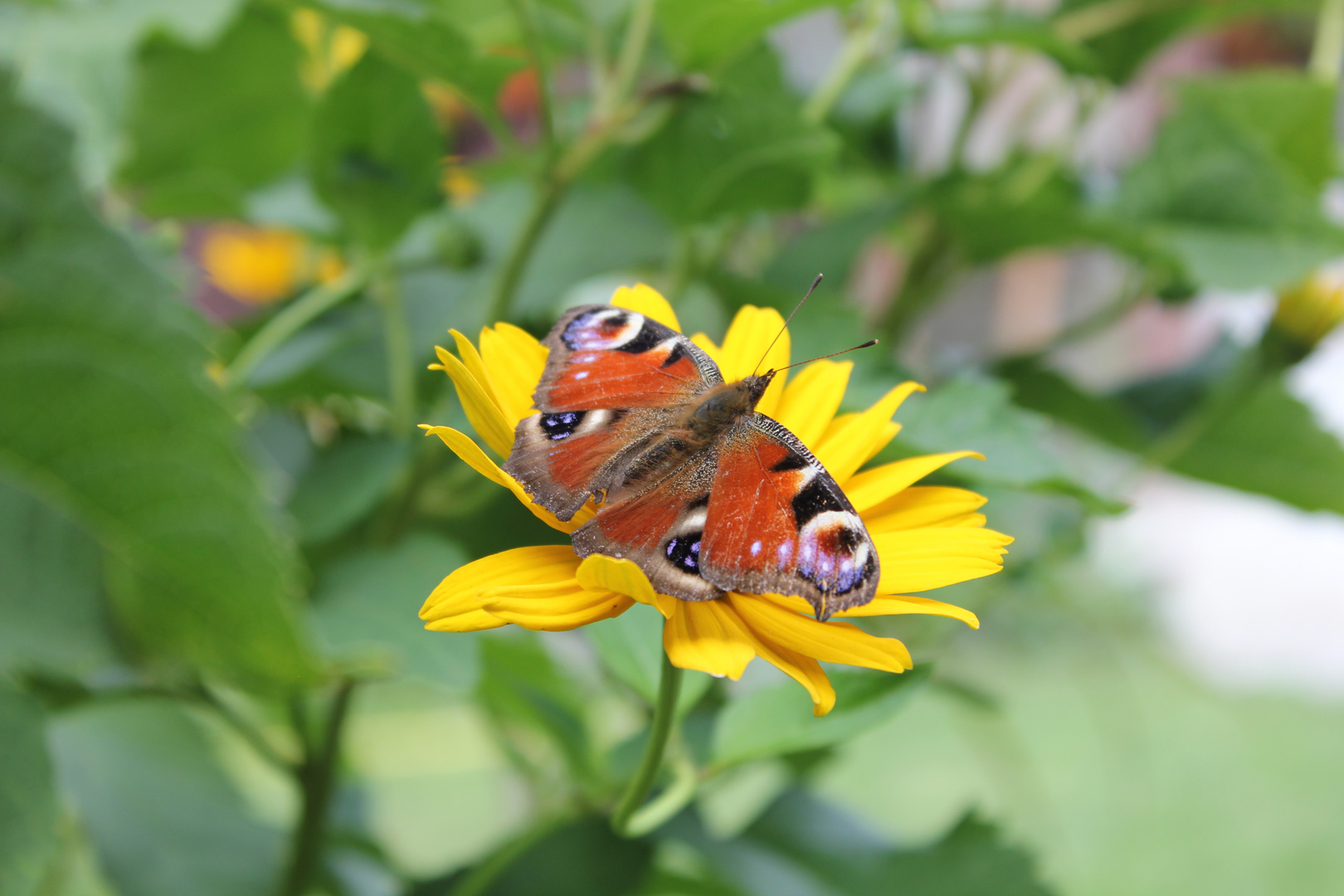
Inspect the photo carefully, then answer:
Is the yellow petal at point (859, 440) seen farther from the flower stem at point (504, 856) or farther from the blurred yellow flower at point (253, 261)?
the blurred yellow flower at point (253, 261)

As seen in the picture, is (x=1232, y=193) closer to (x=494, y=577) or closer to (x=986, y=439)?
(x=986, y=439)

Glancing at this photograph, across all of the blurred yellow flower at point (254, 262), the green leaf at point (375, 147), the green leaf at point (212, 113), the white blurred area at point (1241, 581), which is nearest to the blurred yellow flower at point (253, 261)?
the blurred yellow flower at point (254, 262)

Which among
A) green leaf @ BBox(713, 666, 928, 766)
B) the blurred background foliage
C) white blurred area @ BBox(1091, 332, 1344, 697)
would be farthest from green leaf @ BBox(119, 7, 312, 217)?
white blurred area @ BBox(1091, 332, 1344, 697)

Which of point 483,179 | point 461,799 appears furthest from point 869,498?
point 461,799

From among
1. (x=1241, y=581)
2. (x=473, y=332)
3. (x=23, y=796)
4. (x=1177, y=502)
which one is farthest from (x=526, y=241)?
(x=1177, y=502)

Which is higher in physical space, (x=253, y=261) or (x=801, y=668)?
(x=801, y=668)

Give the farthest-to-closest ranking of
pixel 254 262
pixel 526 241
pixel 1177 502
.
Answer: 1. pixel 1177 502
2. pixel 254 262
3. pixel 526 241

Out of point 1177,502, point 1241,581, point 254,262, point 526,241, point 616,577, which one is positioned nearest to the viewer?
point 616,577
